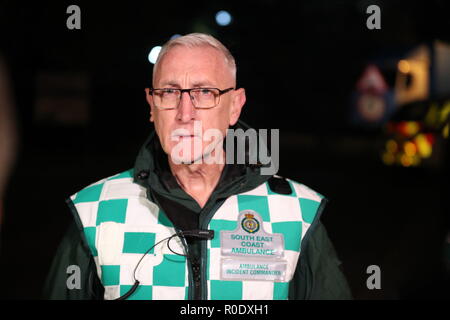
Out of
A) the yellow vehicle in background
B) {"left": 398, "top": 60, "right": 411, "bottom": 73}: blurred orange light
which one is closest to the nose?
{"left": 398, "top": 60, "right": 411, "bottom": 73}: blurred orange light

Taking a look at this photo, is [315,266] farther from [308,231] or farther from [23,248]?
[23,248]

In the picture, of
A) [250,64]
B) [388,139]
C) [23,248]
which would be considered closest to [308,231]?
[250,64]

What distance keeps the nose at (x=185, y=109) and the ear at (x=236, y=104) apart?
0.71 ft

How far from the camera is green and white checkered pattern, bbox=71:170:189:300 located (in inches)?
75.5

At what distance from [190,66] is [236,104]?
0.86ft

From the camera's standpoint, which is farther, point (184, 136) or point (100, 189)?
point (100, 189)

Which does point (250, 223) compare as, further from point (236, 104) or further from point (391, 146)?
point (391, 146)

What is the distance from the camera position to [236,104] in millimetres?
2092

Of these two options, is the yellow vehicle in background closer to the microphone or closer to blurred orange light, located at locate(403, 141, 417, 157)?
blurred orange light, located at locate(403, 141, 417, 157)

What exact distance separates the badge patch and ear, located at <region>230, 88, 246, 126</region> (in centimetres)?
40

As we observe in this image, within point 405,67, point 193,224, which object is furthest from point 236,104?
point 405,67

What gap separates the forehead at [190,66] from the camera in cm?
193

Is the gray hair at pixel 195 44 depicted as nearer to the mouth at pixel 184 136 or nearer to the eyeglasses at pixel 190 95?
the eyeglasses at pixel 190 95
